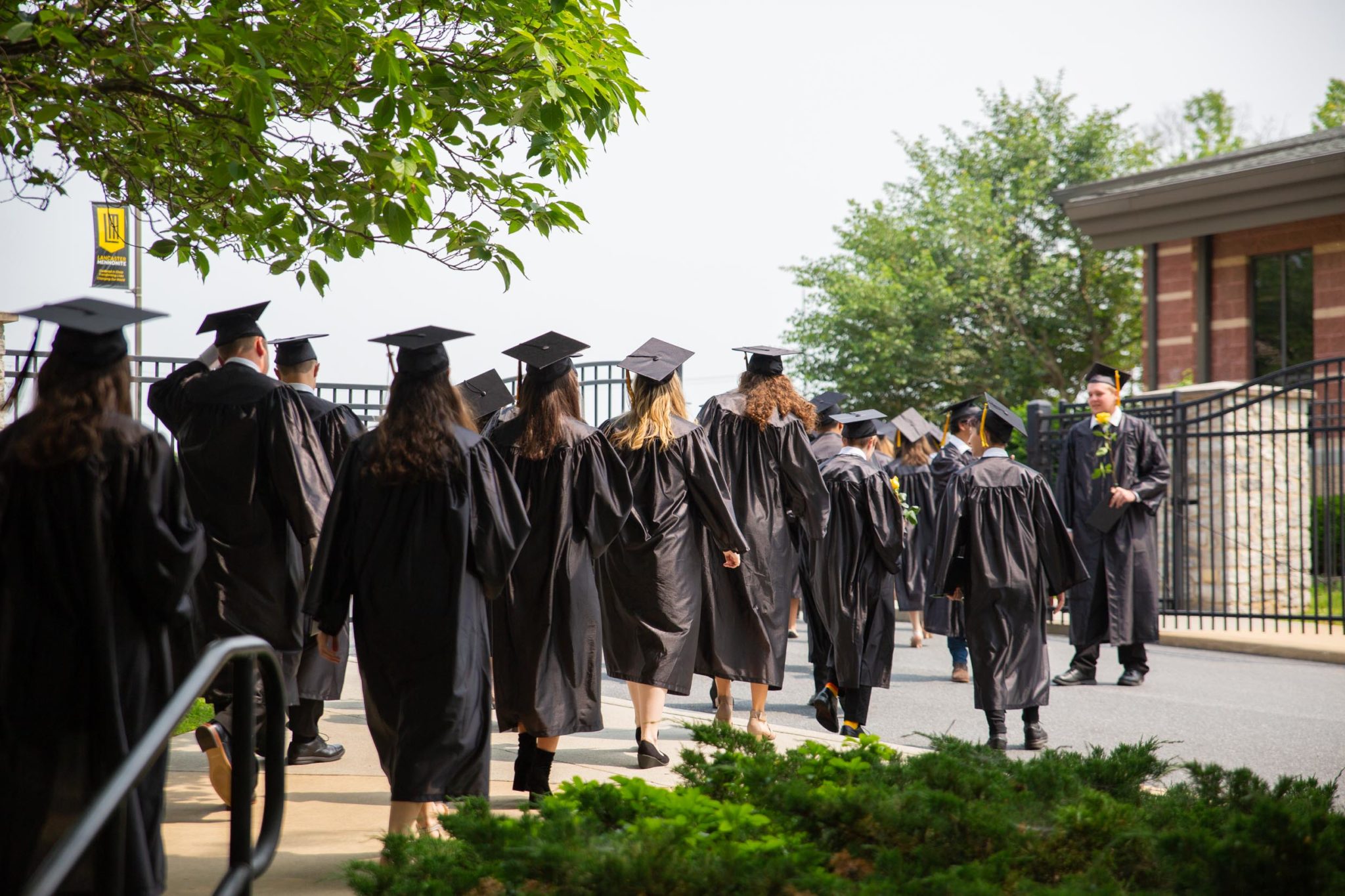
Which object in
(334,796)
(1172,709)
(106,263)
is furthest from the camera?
(106,263)

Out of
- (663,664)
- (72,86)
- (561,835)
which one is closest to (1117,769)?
(561,835)

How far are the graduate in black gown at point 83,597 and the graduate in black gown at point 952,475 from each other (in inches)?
192

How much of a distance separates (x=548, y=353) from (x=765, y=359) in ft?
6.72

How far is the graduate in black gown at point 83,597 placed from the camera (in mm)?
3129

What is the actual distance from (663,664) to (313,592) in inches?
94.0

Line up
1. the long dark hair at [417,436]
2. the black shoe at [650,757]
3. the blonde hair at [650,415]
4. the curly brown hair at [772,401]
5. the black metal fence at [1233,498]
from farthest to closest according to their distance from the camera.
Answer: the black metal fence at [1233,498]
the curly brown hair at [772,401]
the blonde hair at [650,415]
the black shoe at [650,757]
the long dark hair at [417,436]

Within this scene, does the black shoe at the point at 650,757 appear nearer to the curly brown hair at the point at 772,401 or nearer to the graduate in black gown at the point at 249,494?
the graduate in black gown at the point at 249,494

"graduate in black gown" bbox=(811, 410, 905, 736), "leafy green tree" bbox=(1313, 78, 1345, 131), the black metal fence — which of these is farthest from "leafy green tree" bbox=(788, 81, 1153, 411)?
"graduate in black gown" bbox=(811, 410, 905, 736)

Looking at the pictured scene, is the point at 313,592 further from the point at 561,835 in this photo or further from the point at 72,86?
the point at 72,86

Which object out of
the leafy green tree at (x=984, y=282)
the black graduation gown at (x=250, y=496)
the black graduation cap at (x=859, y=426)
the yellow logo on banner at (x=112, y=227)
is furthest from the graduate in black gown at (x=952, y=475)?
the leafy green tree at (x=984, y=282)

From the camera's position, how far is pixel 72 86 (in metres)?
5.29

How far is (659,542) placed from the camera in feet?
20.9

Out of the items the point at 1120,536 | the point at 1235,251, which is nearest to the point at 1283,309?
the point at 1235,251

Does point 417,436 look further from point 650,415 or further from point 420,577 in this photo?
point 650,415
